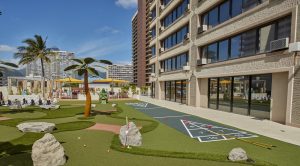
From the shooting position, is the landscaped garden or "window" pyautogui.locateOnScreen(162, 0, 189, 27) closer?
the landscaped garden

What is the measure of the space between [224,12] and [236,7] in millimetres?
1812

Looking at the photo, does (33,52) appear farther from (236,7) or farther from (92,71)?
(236,7)

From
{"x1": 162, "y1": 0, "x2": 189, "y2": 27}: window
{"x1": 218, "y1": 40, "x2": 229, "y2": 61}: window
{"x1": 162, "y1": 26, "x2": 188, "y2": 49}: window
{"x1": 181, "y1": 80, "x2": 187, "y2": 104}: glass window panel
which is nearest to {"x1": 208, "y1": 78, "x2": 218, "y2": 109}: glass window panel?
{"x1": 218, "y1": 40, "x2": 229, "y2": 61}: window

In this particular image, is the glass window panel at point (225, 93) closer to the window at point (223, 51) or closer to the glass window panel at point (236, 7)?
the window at point (223, 51)

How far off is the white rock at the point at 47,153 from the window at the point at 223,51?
18.2 metres

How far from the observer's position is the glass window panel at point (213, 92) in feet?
75.7

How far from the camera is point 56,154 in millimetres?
7191

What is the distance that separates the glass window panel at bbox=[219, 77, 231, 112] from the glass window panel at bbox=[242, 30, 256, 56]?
3539 mm

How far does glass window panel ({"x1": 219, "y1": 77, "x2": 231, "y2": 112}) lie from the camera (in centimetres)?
2084

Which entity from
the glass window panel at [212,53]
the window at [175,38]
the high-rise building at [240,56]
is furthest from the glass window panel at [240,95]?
the window at [175,38]

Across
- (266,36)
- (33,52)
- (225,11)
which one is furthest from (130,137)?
(33,52)

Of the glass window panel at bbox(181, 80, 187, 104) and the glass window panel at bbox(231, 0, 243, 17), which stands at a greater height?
the glass window panel at bbox(231, 0, 243, 17)

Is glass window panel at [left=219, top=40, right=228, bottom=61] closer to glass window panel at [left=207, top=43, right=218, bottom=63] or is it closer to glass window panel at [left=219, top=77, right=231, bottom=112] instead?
glass window panel at [left=207, top=43, right=218, bottom=63]

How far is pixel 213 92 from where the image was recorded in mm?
23484
